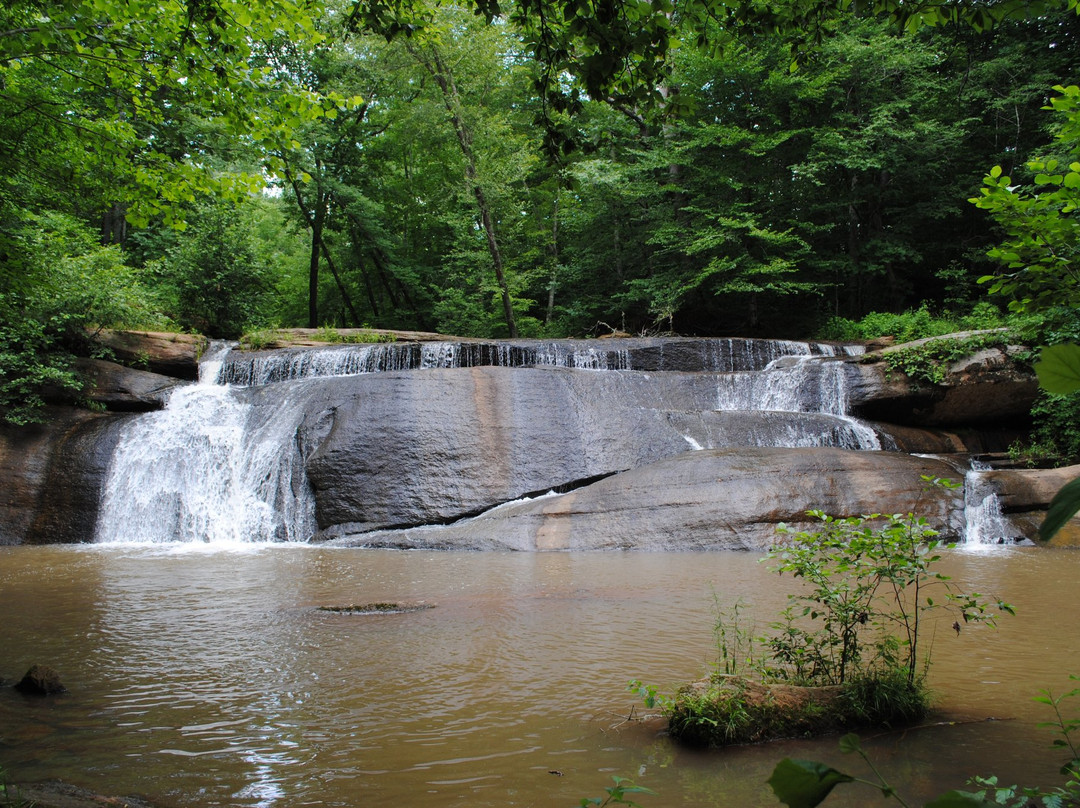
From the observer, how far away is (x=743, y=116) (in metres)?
21.9

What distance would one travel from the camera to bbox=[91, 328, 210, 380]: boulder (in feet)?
47.6

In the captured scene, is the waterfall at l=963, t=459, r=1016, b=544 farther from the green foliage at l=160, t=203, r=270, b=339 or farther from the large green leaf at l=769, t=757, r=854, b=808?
the green foliage at l=160, t=203, r=270, b=339

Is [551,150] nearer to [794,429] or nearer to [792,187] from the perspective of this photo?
[794,429]

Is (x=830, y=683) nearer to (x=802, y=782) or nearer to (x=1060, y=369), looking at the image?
(x=802, y=782)

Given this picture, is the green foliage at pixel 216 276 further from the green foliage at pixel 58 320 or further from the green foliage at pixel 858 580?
the green foliage at pixel 858 580

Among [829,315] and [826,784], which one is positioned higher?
[829,315]

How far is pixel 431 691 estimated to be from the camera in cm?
374

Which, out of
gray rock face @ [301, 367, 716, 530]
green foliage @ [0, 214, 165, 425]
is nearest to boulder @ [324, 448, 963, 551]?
gray rock face @ [301, 367, 716, 530]

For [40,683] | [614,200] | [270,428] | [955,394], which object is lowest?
[40,683]

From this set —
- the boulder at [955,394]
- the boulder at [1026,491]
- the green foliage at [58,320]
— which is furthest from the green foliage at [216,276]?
the boulder at [1026,491]

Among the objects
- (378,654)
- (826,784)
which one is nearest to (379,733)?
(378,654)

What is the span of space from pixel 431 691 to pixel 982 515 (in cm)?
1025

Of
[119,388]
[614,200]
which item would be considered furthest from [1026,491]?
[614,200]

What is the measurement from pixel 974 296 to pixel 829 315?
410 cm
